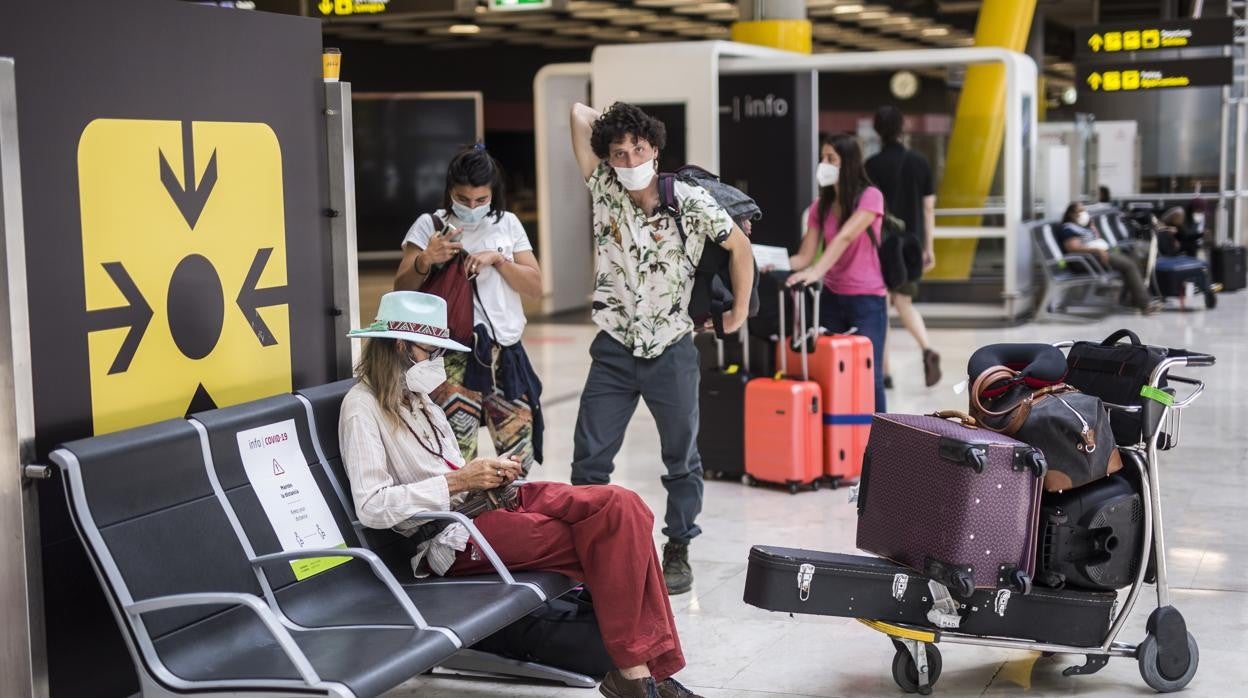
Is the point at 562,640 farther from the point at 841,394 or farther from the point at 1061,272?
the point at 1061,272

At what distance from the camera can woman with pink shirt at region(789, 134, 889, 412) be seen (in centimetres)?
698

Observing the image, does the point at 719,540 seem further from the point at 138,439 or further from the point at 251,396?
the point at 138,439

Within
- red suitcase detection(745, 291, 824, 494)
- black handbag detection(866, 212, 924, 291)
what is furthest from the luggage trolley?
black handbag detection(866, 212, 924, 291)

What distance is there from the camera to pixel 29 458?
3.21 meters

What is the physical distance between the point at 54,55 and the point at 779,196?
33.1 feet

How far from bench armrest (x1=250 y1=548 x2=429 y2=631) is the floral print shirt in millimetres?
1586

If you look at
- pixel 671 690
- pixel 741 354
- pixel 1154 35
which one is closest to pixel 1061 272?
pixel 1154 35

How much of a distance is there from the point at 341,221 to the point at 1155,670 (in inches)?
102

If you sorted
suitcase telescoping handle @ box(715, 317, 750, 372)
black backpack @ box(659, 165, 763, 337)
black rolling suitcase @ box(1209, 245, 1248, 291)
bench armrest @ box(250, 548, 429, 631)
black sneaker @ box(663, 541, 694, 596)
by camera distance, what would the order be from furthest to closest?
black rolling suitcase @ box(1209, 245, 1248, 291)
suitcase telescoping handle @ box(715, 317, 750, 372)
black sneaker @ box(663, 541, 694, 596)
black backpack @ box(659, 165, 763, 337)
bench armrest @ box(250, 548, 429, 631)

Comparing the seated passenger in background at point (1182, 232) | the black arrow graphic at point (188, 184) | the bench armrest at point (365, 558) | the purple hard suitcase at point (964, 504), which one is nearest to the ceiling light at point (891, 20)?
the seated passenger in background at point (1182, 232)

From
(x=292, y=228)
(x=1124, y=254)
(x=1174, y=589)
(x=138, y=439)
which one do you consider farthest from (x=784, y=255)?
(x=1124, y=254)

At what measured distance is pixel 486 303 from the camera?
15.7 ft

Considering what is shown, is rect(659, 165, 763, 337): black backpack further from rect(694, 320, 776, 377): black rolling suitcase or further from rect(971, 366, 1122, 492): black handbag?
rect(694, 320, 776, 377): black rolling suitcase

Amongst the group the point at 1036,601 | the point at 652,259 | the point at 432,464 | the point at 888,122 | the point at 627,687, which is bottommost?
the point at 627,687
